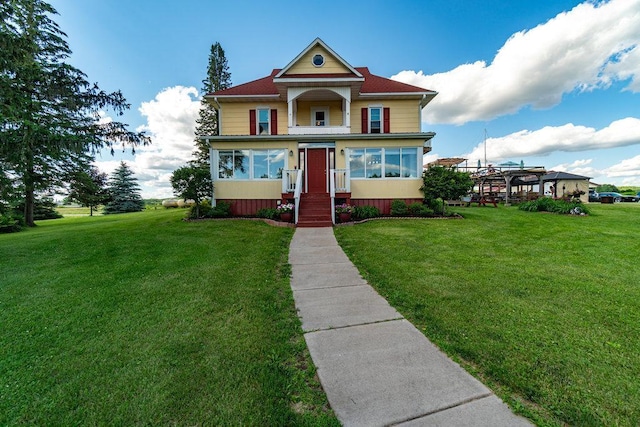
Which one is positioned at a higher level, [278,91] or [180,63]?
[180,63]

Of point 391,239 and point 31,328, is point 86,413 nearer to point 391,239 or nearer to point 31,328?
point 31,328

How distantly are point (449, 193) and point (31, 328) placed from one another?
12.8m

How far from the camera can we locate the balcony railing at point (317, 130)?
43.0 ft

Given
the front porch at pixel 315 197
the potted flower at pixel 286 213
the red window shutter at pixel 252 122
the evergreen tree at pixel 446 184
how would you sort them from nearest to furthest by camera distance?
the front porch at pixel 315 197 < the potted flower at pixel 286 213 < the evergreen tree at pixel 446 184 < the red window shutter at pixel 252 122

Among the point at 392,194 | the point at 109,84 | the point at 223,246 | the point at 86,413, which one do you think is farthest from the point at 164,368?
the point at 109,84

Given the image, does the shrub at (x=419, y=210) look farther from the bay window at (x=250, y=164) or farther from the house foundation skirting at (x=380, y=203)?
the bay window at (x=250, y=164)

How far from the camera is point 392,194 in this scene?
42.3 feet

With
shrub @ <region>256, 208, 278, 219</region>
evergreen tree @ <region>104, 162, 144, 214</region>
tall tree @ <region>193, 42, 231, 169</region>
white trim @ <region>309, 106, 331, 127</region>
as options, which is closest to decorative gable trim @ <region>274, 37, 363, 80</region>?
white trim @ <region>309, 106, 331, 127</region>

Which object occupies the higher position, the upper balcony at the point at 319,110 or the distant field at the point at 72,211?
the upper balcony at the point at 319,110

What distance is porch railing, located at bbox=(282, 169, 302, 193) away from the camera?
1207cm

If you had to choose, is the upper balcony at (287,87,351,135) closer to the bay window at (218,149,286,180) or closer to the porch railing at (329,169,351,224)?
the bay window at (218,149,286,180)

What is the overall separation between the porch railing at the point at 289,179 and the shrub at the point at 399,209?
4648 millimetres

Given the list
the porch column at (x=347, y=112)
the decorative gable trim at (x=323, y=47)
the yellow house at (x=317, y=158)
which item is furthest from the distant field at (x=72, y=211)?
the porch column at (x=347, y=112)

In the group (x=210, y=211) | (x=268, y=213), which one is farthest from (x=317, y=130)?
(x=210, y=211)
